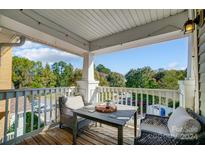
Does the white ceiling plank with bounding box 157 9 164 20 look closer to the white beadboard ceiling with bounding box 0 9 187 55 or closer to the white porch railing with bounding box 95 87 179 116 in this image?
the white beadboard ceiling with bounding box 0 9 187 55

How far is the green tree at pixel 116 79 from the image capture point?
5749 millimetres

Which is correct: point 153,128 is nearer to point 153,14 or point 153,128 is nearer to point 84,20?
point 153,14

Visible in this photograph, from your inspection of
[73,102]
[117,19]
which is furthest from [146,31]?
[73,102]

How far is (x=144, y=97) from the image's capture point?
135 inches

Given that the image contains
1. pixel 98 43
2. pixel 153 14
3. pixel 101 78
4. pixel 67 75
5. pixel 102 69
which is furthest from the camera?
pixel 102 69

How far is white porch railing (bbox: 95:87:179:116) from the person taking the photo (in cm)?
294

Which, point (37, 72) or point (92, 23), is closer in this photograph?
point (92, 23)

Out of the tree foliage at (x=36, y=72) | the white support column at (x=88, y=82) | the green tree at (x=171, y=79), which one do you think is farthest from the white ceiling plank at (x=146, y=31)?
the green tree at (x=171, y=79)

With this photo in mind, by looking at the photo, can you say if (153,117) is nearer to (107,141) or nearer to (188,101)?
(188,101)

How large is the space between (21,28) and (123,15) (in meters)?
1.90

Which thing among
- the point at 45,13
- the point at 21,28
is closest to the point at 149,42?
the point at 45,13

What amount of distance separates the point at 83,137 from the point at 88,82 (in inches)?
63.5

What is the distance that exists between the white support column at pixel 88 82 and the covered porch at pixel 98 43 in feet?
0.11
